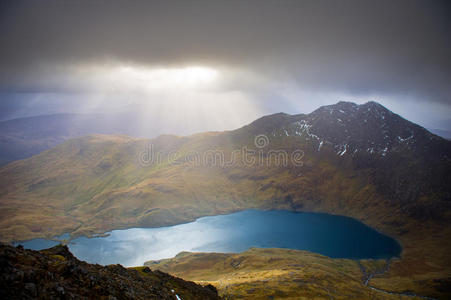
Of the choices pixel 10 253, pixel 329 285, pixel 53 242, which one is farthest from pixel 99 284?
pixel 53 242

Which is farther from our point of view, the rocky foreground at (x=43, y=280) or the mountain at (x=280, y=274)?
the mountain at (x=280, y=274)

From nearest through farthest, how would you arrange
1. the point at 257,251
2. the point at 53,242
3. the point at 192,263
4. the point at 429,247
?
the point at 192,263 < the point at 257,251 < the point at 429,247 < the point at 53,242

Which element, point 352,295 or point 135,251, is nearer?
point 352,295

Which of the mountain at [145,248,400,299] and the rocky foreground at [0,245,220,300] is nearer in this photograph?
the rocky foreground at [0,245,220,300]

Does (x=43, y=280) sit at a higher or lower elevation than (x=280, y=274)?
higher

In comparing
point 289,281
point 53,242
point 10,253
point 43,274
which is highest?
point 10,253

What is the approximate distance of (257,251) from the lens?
516ft

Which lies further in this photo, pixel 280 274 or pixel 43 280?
pixel 280 274

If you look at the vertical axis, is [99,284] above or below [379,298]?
above

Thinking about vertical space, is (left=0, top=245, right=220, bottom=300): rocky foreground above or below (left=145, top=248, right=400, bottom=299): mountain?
above

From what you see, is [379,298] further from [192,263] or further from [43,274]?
[43,274]

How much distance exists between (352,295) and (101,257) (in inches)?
5984

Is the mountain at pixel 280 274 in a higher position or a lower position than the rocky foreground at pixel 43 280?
lower

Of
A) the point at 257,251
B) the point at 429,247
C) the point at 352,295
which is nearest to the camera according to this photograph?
the point at 352,295
